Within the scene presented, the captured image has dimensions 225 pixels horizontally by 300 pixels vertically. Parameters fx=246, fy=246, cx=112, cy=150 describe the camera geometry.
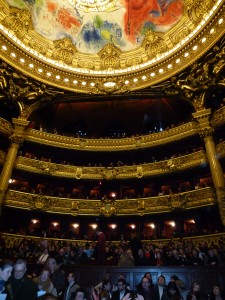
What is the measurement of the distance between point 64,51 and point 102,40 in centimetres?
296

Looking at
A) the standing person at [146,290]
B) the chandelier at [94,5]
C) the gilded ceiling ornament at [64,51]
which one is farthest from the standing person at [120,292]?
the chandelier at [94,5]

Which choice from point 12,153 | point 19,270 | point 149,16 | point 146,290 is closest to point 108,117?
point 149,16

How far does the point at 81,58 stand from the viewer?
18.2 meters

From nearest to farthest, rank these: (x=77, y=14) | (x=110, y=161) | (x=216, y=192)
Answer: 1. (x=216, y=192)
2. (x=77, y=14)
3. (x=110, y=161)

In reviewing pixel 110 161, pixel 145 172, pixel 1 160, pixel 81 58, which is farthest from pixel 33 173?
pixel 81 58

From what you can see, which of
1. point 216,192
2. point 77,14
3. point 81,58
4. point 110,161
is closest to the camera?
point 216,192

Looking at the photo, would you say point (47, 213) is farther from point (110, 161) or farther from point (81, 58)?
point (81, 58)

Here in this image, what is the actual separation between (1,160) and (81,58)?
921 cm

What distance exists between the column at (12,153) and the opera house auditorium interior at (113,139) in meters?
0.06

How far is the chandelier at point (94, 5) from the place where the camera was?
1648 cm

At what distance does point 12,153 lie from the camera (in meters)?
16.2

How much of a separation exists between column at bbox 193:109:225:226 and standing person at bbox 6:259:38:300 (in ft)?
37.0

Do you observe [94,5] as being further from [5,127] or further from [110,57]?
[5,127]

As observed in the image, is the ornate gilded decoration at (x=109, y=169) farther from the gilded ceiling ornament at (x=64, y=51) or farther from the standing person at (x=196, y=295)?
the standing person at (x=196, y=295)
